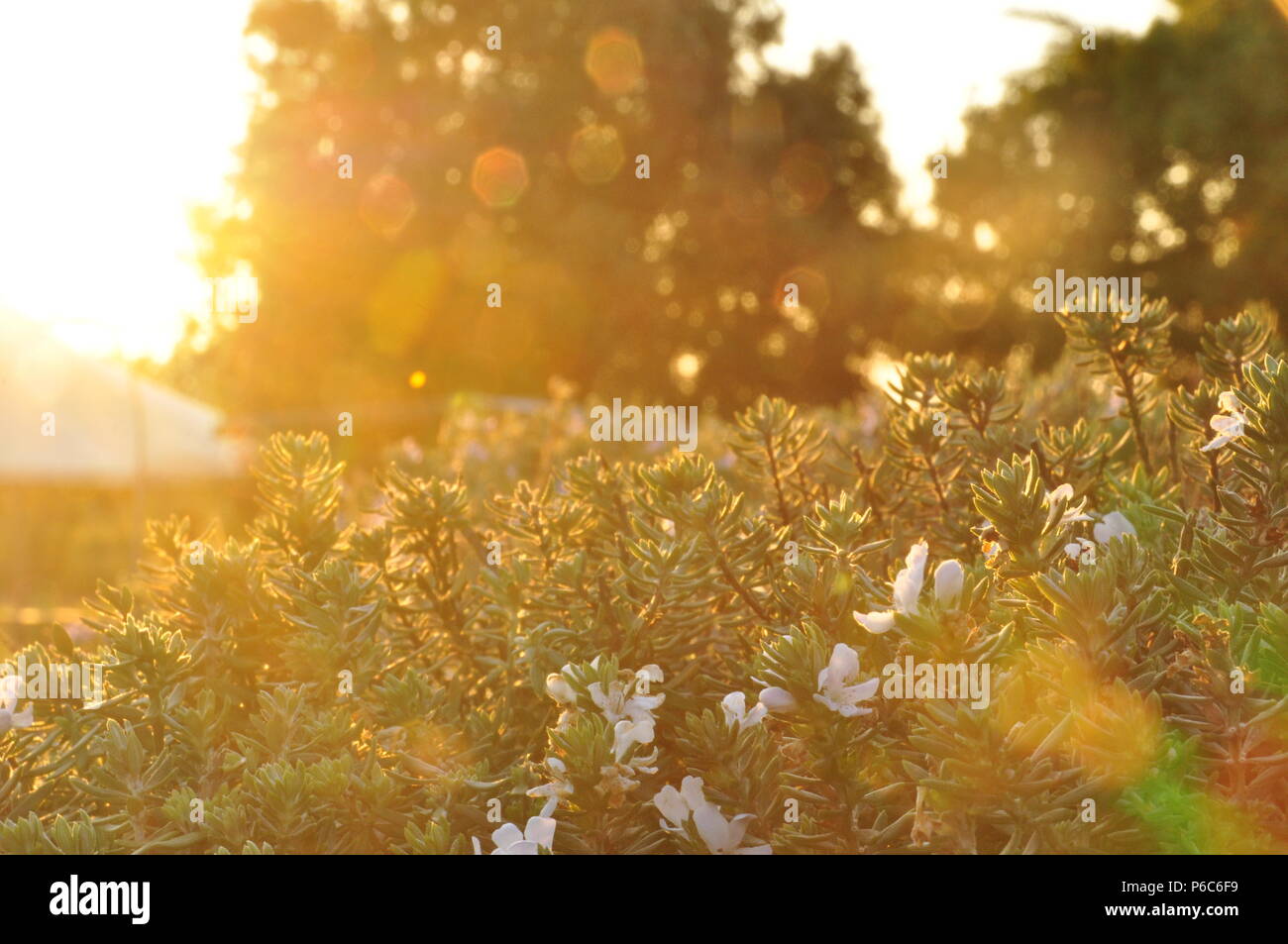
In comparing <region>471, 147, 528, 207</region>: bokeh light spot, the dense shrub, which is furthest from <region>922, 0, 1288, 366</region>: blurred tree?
the dense shrub

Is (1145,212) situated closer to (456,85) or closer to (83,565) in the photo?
A: (456,85)

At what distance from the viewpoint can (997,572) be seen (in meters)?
1.66

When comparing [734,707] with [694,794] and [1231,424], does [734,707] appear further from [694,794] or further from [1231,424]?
[1231,424]

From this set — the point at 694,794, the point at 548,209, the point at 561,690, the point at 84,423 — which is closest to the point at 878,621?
the point at 694,794

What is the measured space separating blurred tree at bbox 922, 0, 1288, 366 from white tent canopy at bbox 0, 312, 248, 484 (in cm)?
1776

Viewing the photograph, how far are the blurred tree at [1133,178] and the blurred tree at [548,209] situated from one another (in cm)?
255

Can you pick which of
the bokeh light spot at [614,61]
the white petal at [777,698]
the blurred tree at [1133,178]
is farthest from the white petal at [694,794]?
the bokeh light spot at [614,61]

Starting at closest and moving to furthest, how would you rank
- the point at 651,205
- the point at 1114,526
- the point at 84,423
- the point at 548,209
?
the point at 1114,526, the point at 84,423, the point at 548,209, the point at 651,205

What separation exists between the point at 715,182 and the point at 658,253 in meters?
2.19

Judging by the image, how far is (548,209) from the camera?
27484mm

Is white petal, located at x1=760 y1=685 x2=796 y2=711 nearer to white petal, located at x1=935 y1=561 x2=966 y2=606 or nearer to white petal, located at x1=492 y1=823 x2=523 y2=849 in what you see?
white petal, located at x1=935 y1=561 x2=966 y2=606

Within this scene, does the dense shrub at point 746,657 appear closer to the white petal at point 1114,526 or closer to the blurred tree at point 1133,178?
the white petal at point 1114,526

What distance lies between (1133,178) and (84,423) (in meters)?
22.6
